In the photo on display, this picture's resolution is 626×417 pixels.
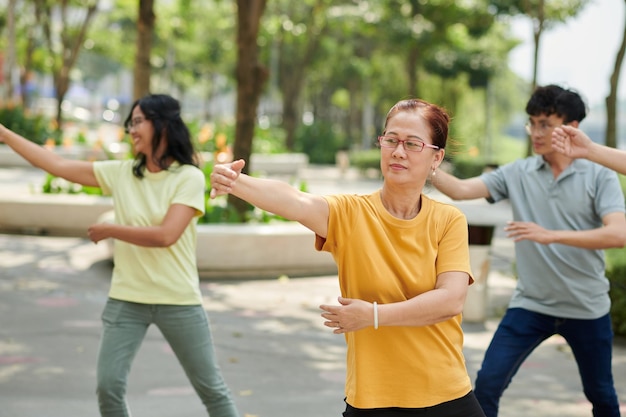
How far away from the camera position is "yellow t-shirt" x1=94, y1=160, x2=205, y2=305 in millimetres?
4824

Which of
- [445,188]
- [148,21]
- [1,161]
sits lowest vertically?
[1,161]

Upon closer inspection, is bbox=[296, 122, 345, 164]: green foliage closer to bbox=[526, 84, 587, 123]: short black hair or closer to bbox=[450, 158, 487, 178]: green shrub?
bbox=[450, 158, 487, 178]: green shrub

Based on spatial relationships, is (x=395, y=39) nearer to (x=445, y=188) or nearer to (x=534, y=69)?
(x=534, y=69)

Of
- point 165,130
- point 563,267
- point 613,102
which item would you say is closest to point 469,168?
point 613,102

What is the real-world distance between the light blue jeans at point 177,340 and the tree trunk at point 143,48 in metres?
10.9

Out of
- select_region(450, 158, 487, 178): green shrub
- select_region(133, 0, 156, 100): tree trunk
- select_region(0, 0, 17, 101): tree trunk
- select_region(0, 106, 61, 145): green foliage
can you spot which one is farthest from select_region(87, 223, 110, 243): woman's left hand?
select_region(0, 0, 17, 101): tree trunk

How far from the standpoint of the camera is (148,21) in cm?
1547

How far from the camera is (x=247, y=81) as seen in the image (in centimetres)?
1354

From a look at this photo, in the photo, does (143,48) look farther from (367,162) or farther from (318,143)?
(318,143)

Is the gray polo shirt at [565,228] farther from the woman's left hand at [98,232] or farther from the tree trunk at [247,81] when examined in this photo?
the tree trunk at [247,81]

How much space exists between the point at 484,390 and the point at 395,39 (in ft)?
94.1

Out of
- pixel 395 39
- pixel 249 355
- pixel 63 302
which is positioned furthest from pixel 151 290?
pixel 395 39

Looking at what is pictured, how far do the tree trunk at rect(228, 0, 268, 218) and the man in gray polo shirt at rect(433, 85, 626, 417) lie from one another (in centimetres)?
850

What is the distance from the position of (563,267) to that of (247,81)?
895 cm
